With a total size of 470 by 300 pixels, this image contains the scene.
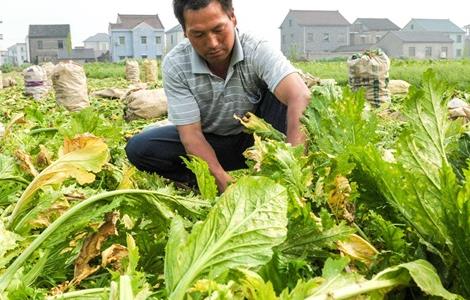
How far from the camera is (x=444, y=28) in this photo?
77.7 metres

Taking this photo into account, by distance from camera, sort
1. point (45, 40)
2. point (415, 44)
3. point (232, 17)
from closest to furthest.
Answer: point (232, 17)
point (415, 44)
point (45, 40)

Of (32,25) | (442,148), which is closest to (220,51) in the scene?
(442,148)

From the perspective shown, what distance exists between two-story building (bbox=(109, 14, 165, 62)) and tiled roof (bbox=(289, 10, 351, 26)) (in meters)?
16.9

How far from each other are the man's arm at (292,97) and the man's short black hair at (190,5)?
44 centimetres

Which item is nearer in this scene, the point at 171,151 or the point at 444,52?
the point at 171,151

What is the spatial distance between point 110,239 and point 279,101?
1708mm

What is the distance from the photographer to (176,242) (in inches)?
39.7

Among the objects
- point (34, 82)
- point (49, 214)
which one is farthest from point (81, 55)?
point (49, 214)

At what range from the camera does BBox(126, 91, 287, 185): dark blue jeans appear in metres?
3.37

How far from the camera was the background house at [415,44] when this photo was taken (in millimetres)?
63219

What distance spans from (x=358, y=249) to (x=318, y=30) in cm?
7269

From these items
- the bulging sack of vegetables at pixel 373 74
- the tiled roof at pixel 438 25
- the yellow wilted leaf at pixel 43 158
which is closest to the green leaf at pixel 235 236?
the yellow wilted leaf at pixel 43 158

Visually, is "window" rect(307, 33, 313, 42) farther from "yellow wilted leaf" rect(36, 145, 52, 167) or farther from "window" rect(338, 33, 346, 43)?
"yellow wilted leaf" rect(36, 145, 52, 167)

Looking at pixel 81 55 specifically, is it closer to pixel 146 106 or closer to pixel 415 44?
pixel 415 44
